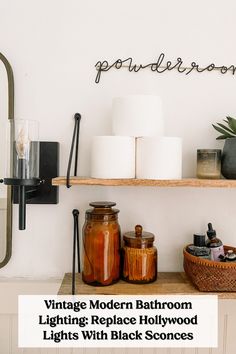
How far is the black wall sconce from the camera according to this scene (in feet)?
2.72

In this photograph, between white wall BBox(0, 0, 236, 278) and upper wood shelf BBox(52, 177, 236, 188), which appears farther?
white wall BBox(0, 0, 236, 278)

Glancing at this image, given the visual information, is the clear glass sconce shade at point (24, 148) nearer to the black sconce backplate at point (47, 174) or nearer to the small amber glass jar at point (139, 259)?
the black sconce backplate at point (47, 174)

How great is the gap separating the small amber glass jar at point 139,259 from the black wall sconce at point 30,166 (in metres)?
0.26

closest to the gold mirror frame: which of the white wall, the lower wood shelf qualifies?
the white wall

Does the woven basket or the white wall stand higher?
the white wall

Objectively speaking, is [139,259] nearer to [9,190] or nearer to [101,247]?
[101,247]

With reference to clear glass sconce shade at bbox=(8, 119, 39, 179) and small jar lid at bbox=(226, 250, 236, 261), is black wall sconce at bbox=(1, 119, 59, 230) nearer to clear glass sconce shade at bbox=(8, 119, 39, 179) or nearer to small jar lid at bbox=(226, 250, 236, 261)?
clear glass sconce shade at bbox=(8, 119, 39, 179)

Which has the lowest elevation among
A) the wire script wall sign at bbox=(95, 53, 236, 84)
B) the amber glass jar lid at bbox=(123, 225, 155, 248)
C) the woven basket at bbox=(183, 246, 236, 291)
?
the woven basket at bbox=(183, 246, 236, 291)

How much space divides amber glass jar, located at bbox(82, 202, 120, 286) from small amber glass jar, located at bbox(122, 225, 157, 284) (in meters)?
0.03

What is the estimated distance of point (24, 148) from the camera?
86 cm

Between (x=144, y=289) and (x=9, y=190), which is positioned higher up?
(x=9, y=190)

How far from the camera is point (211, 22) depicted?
98cm

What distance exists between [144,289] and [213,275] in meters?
0.18

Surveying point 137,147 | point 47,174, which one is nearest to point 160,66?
point 137,147
